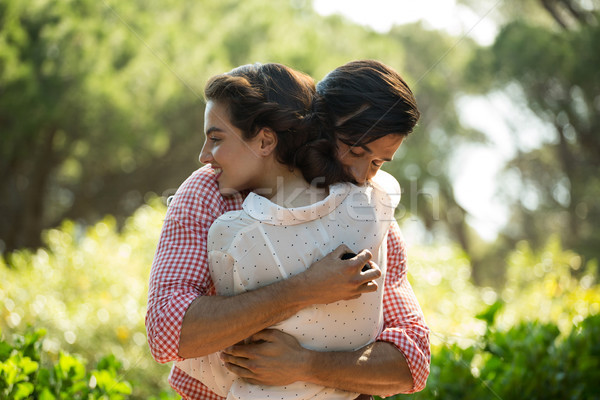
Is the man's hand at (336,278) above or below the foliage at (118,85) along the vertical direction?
above

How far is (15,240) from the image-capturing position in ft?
35.9

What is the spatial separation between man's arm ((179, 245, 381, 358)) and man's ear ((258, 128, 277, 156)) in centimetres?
33

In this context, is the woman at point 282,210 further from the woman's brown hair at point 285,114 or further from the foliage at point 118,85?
the foliage at point 118,85

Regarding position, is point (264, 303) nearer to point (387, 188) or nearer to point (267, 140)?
point (267, 140)

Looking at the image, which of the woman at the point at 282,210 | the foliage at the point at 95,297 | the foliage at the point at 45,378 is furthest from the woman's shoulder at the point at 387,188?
the foliage at the point at 95,297

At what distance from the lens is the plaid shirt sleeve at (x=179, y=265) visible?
1.43 m

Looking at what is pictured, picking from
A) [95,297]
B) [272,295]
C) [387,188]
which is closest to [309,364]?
[272,295]

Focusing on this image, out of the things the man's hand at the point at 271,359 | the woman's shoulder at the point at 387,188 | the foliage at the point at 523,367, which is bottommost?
the foliage at the point at 523,367

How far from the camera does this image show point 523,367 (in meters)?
2.97

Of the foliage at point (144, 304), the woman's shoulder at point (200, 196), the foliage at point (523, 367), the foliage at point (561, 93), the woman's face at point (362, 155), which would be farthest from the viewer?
the foliage at point (561, 93)

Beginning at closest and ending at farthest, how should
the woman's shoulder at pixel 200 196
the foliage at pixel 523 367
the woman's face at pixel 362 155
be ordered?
the woman's shoulder at pixel 200 196 < the woman's face at pixel 362 155 < the foliage at pixel 523 367

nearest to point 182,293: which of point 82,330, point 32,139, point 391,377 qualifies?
point 391,377

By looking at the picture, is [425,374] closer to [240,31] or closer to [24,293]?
[24,293]

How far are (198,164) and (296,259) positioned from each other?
404 inches
